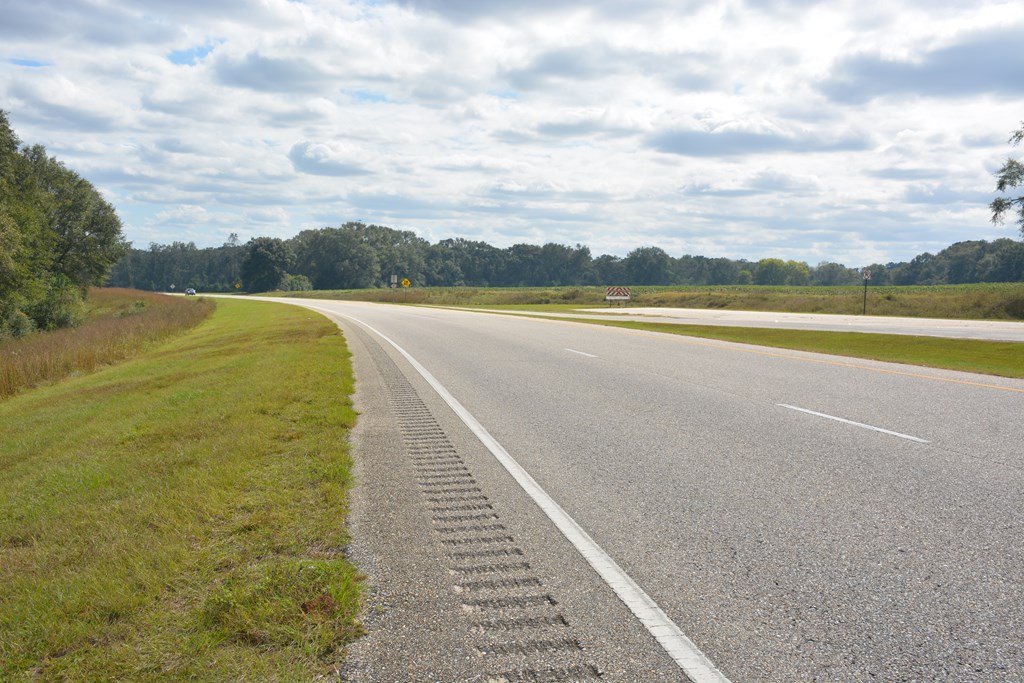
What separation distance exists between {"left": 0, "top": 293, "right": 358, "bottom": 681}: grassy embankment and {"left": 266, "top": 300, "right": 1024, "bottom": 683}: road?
1.16 feet

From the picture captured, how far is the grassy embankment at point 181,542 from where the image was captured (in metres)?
3.94

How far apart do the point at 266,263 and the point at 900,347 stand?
142 m

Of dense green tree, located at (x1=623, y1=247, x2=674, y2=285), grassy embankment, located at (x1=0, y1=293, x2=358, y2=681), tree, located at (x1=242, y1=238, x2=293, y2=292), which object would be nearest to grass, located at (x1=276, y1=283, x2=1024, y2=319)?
grassy embankment, located at (x1=0, y1=293, x2=358, y2=681)

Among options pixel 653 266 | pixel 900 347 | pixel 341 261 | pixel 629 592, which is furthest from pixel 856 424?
pixel 653 266

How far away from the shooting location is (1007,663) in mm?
3629

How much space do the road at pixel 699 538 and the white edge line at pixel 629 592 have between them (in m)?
0.02

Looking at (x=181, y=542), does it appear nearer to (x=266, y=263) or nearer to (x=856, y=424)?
(x=856, y=424)

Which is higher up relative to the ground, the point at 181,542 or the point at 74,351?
the point at 181,542

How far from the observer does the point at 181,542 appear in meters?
5.58

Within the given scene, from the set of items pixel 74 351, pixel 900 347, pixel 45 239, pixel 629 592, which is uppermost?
pixel 45 239

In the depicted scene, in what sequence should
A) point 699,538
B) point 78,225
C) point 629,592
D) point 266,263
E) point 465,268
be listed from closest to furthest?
point 629,592 → point 699,538 → point 78,225 → point 266,263 → point 465,268

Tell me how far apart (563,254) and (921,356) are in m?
178

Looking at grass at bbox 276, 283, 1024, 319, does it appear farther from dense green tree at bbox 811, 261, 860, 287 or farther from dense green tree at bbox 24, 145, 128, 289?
dense green tree at bbox 811, 261, 860, 287

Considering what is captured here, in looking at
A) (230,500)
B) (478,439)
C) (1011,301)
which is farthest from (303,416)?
(1011,301)
